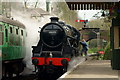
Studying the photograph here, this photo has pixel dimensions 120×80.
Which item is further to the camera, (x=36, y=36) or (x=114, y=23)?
(x=36, y=36)

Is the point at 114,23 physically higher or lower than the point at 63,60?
higher

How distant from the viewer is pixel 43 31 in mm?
18422

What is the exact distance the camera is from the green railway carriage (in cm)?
1567

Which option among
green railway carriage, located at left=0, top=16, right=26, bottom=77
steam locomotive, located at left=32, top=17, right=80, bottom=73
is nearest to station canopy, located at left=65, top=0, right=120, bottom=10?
steam locomotive, located at left=32, top=17, right=80, bottom=73

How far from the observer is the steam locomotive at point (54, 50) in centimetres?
1745

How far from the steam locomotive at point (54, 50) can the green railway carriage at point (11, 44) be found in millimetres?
984

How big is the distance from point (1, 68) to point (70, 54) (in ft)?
12.8

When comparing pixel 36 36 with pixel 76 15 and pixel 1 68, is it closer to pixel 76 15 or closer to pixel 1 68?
pixel 1 68

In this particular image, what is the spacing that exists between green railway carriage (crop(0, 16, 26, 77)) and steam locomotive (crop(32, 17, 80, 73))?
0.98 meters

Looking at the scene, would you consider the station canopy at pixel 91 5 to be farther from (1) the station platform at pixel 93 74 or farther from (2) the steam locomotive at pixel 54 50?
(1) the station platform at pixel 93 74

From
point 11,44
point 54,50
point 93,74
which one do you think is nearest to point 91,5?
point 54,50

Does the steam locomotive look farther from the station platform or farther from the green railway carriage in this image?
the green railway carriage

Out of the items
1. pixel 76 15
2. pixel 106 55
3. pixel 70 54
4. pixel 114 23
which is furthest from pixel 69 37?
pixel 76 15

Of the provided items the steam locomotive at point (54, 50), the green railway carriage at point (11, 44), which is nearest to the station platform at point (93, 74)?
the steam locomotive at point (54, 50)
